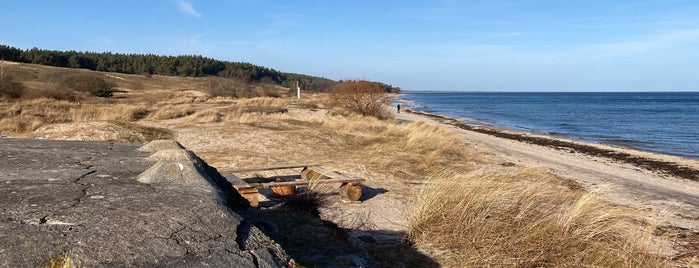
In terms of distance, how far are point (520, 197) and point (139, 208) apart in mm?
4637

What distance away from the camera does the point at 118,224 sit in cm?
266

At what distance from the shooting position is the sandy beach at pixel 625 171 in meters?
10.2

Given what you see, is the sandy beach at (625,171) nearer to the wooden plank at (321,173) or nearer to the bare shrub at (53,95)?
the wooden plank at (321,173)

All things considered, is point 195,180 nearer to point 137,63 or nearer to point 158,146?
point 158,146

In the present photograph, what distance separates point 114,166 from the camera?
14.3 feet

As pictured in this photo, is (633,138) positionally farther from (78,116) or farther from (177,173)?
(177,173)

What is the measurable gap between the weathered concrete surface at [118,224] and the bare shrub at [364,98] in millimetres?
25522

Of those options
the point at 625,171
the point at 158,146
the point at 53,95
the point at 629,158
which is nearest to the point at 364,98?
the point at 629,158

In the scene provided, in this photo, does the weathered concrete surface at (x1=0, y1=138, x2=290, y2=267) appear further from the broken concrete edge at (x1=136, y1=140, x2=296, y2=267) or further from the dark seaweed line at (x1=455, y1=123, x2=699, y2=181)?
the dark seaweed line at (x1=455, y1=123, x2=699, y2=181)

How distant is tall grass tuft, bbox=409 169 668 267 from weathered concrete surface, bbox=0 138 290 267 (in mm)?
2597

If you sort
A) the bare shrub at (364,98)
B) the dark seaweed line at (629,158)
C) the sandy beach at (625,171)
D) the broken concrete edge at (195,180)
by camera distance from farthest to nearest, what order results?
the bare shrub at (364,98) → the dark seaweed line at (629,158) → the sandy beach at (625,171) → the broken concrete edge at (195,180)

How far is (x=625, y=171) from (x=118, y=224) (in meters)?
16.0

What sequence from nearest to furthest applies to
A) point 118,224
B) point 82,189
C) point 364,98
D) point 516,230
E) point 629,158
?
point 118,224 → point 82,189 → point 516,230 → point 629,158 → point 364,98

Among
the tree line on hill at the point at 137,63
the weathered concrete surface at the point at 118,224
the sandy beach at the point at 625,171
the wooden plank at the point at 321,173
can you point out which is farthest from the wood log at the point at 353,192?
the tree line on hill at the point at 137,63
